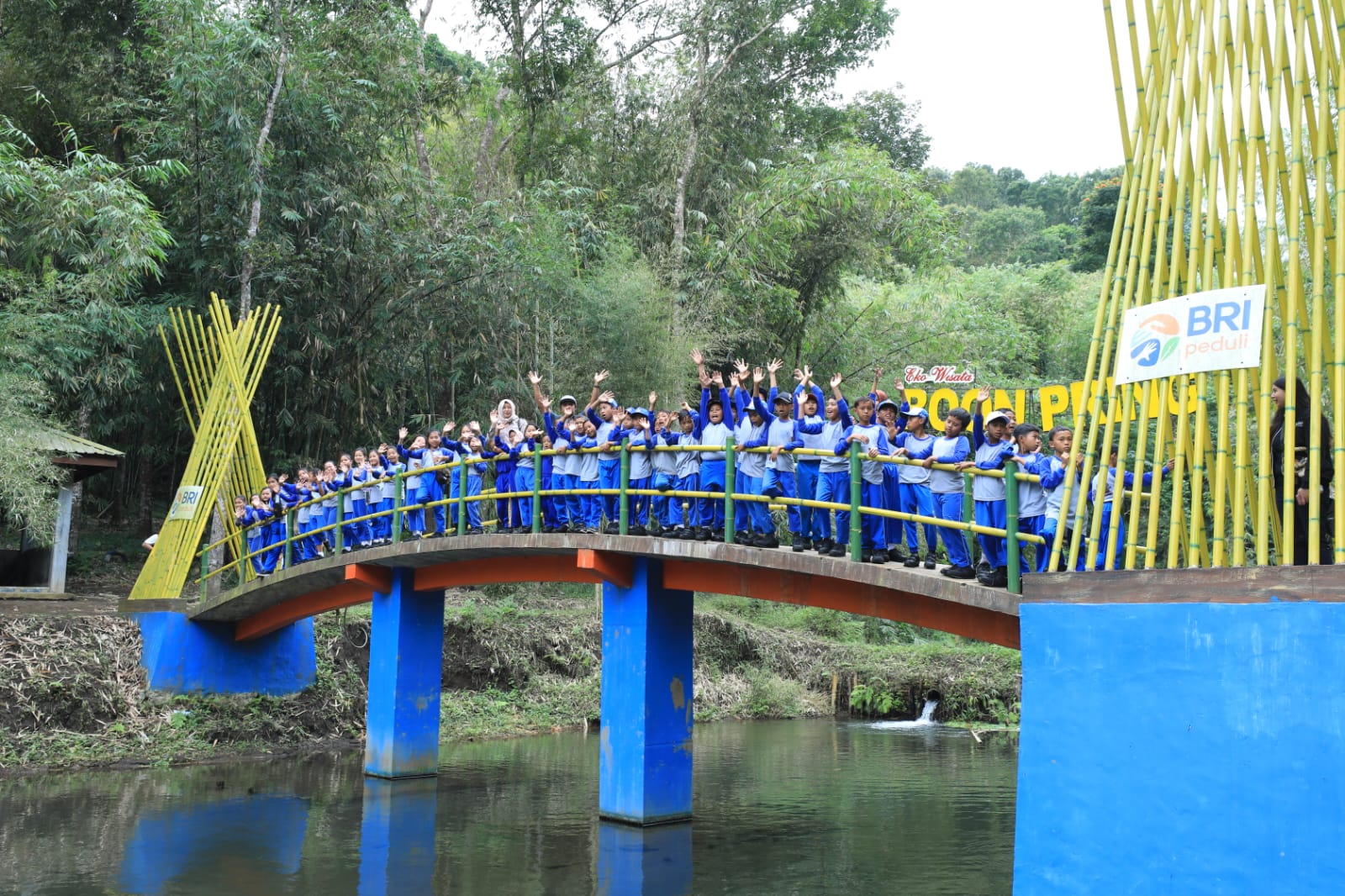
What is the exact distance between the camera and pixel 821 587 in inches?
444

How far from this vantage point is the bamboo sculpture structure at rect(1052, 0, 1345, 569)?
6.71 meters

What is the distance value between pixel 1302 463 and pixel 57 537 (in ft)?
62.5

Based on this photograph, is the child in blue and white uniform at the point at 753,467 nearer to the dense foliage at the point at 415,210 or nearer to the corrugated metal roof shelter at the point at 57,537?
the dense foliage at the point at 415,210

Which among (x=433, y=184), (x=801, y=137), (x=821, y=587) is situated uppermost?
(x=801, y=137)

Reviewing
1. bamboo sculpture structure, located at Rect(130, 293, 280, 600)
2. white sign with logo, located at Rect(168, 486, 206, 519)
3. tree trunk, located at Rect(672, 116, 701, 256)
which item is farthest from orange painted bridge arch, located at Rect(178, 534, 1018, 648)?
tree trunk, located at Rect(672, 116, 701, 256)

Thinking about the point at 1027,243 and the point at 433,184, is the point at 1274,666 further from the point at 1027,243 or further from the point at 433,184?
the point at 1027,243

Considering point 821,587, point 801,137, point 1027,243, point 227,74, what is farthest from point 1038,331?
point 821,587

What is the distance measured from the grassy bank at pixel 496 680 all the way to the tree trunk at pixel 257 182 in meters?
6.24

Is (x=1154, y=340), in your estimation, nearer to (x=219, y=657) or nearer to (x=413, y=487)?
(x=413, y=487)

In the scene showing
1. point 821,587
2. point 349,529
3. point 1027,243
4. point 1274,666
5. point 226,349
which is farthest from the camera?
point 1027,243

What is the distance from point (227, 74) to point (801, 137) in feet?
58.3

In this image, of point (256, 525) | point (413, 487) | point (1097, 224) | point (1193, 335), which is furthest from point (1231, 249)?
point (1097, 224)

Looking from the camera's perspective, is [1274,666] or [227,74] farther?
[227,74]

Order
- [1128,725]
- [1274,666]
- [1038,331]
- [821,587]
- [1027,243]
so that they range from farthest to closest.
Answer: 1. [1027,243]
2. [1038,331]
3. [821,587]
4. [1128,725]
5. [1274,666]
